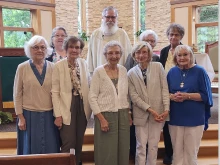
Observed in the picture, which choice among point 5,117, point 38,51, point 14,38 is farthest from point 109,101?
point 14,38

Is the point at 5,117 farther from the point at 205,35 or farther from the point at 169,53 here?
the point at 205,35

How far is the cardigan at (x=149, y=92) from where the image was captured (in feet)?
7.50

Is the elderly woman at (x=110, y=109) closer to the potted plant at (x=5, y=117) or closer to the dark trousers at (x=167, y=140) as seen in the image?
the dark trousers at (x=167, y=140)

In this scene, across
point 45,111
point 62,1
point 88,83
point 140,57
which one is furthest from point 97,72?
point 62,1

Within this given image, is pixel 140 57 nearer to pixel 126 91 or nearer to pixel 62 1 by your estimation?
pixel 126 91

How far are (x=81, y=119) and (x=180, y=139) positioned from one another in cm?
86

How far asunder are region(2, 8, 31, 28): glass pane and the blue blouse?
224 inches

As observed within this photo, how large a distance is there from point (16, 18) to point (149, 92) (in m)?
5.68

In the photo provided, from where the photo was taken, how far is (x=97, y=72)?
7.25 ft

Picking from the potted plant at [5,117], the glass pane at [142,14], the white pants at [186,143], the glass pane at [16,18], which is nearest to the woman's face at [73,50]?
the white pants at [186,143]

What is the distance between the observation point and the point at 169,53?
2.65m

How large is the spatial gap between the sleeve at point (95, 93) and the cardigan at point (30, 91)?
333 millimetres

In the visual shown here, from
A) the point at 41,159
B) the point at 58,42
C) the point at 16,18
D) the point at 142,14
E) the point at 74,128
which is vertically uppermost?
the point at 142,14

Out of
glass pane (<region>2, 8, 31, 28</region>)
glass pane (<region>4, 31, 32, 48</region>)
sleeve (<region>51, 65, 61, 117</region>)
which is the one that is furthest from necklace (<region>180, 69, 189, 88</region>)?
glass pane (<region>2, 8, 31, 28</region>)
